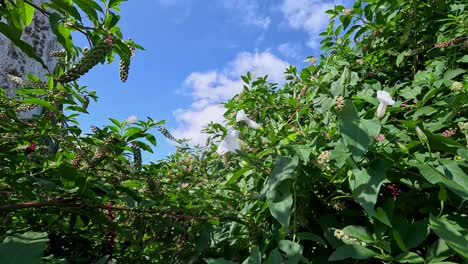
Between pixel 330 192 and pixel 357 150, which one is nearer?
pixel 357 150

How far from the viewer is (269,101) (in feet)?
8.15

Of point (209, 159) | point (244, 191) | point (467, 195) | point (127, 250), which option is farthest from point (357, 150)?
point (209, 159)

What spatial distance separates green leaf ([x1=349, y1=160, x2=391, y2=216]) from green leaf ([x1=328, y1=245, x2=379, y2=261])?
14cm

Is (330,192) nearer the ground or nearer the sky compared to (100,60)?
nearer the ground

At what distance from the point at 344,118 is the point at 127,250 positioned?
1.37 m

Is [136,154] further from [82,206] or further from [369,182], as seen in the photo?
[369,182]

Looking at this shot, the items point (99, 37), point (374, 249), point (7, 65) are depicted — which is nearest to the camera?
point (374, 249)

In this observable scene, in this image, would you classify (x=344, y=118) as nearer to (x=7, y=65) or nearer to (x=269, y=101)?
(x=269, y=101)

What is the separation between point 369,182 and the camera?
1.13m

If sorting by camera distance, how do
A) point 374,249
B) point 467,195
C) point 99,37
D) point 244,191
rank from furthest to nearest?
point 244,191 < point 99,37 < point 374,249 < point 467,195

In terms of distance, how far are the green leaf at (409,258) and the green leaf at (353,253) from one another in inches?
2.5

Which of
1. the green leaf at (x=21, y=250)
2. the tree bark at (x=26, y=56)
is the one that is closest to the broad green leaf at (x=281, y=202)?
the green leaf at (x=21, y=250)

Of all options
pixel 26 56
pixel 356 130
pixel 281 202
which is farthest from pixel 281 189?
pixel 26 56

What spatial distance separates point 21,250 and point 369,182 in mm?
918
